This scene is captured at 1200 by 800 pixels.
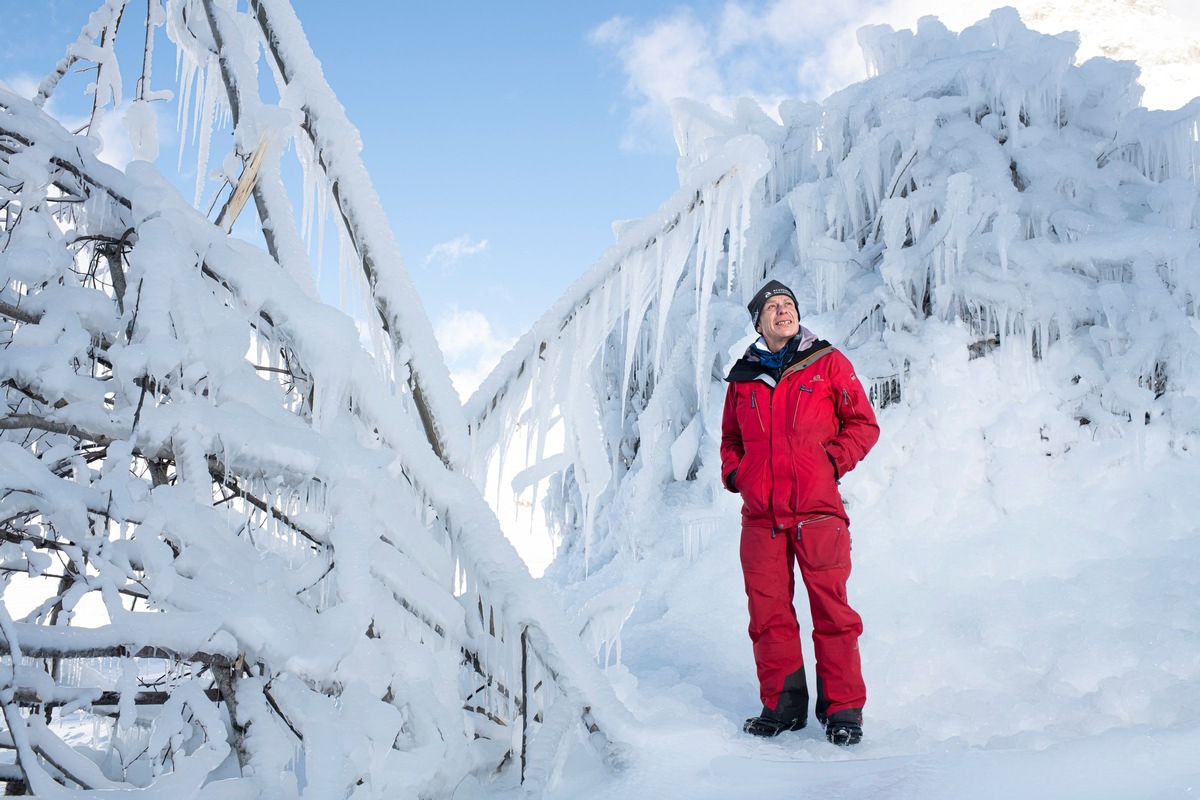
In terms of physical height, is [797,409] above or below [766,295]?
below

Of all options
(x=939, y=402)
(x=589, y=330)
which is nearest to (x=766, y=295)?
(x=589, y=330)

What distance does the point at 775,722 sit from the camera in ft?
7.78

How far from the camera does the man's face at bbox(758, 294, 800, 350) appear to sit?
2.61m

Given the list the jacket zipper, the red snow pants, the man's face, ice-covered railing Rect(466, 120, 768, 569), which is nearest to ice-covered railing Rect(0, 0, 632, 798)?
ice-covered railing Rect(466, 120, 768, 569)

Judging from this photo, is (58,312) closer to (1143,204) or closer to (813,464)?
(813,464)

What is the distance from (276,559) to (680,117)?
170 inches

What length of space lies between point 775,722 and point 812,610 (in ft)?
1.25

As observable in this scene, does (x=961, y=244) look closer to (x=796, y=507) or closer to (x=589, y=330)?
(x=796, y=507)

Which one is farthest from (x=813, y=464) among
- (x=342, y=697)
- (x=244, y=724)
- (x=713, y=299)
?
(x=713, y=299)

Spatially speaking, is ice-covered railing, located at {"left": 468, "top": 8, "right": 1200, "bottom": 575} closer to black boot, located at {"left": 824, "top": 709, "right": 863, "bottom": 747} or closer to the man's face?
the man's face

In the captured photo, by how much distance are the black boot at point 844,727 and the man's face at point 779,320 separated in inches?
49.4

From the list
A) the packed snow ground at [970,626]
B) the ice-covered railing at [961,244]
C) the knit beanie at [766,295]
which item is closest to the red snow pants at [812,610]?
the packed snow ground at [970,626]

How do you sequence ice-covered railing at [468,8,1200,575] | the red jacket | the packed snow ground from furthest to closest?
ice-covered railing at [468,8,1200,575], the red jacket, the packed snow ground

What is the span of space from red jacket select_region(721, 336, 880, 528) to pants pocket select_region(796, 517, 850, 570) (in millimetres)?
41
